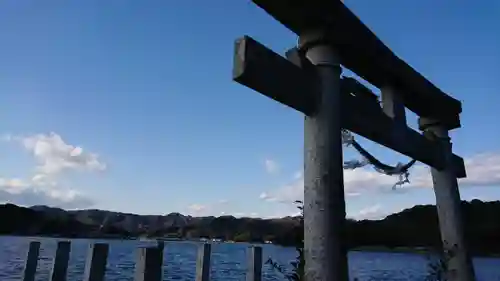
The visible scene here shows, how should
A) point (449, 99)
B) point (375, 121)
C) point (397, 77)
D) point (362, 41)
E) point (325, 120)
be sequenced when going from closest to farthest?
point (325, 120) < point (362, 41) < point (375, 121) < point (397, 77) < point (449, 99)

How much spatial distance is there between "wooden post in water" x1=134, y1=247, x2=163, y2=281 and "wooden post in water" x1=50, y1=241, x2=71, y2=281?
17.0 ft

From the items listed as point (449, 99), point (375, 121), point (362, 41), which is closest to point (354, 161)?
point (375, 121)

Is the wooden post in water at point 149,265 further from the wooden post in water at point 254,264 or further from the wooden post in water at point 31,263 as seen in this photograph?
the wooden post in water at point 254,264

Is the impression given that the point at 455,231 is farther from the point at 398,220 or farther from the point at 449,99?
the point at 398,220

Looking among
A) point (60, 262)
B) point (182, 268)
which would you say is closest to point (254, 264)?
point (60, 262)

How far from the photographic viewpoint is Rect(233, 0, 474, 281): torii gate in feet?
8.00

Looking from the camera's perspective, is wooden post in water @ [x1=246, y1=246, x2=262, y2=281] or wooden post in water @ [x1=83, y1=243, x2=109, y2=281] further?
wooden post in water @ [x1=246, y1=246, x2=262, y2=281]

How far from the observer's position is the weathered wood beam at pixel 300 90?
2316mm

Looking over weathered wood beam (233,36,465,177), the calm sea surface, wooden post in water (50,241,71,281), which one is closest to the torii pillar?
weathered wood beam (233,36,465,177)

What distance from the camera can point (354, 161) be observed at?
394 cm

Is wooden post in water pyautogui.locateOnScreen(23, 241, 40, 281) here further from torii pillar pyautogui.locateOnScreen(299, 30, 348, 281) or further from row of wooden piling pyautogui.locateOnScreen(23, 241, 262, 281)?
torii pillar pyautogui.locateOnScreen(299, 30, 348, 281)

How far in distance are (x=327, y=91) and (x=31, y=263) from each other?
275 inches

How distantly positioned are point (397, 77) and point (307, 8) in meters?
1.51

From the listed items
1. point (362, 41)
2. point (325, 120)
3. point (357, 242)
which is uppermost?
point (362, 41)
